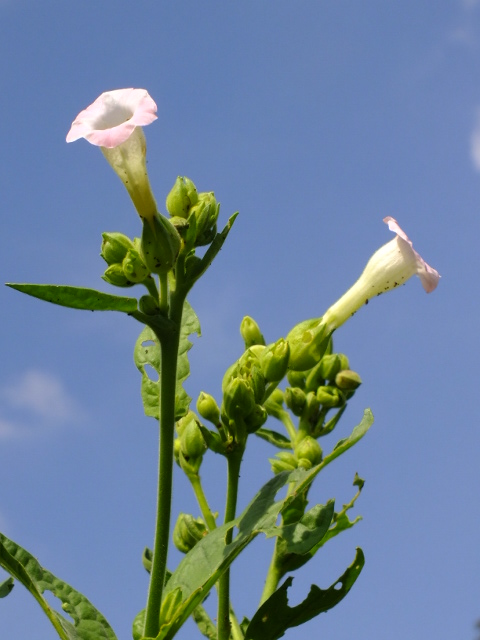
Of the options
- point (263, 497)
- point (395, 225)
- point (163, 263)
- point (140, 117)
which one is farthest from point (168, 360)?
point (395, 225)

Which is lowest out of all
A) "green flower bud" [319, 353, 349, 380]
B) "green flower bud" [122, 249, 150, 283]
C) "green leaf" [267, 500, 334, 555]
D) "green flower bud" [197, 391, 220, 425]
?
"green leaf" [267, 500, 334, 555]

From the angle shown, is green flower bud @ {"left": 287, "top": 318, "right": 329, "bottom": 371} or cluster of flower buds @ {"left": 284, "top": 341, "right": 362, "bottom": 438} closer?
green flower bud @ {"left": 287, "top": 318, "right": 329, "bottom": 371}

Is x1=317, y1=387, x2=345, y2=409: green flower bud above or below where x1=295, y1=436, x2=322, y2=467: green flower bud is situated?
above

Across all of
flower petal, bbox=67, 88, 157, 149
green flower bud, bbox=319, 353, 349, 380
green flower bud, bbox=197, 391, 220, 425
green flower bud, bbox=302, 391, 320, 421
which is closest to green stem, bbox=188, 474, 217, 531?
green flower bud, bbox=197, 391, 220, 425

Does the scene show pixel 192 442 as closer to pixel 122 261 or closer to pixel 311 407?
pixel 311 407

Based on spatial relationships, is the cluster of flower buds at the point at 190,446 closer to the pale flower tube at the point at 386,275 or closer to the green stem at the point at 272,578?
the green stem at the point at 272,578

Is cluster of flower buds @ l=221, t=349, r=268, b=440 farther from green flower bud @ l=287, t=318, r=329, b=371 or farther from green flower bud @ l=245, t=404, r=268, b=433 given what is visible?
green flower bud @ l=287, t=318, r=329, b=371

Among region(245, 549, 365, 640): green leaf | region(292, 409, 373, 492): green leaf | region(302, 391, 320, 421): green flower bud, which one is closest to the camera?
region(292, 409, 373, 492): green leaf

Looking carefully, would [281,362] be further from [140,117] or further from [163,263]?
[140,117]
